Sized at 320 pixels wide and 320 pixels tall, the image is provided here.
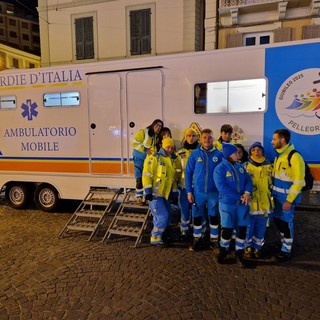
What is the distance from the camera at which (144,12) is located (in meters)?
15.8

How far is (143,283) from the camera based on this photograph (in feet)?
12.8

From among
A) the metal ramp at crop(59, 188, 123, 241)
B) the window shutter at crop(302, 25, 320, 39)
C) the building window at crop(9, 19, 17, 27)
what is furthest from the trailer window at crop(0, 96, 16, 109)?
the building window at crop(9, 19, 17, 27)

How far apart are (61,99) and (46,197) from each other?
214 cm

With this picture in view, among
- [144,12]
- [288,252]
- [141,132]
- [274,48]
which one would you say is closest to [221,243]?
[288,252]

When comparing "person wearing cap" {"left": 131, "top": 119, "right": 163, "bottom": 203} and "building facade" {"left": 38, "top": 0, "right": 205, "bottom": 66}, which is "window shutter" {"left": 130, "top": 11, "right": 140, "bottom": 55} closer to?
"building facade" {"left": 38, "top": 0, "right": 205, "bottom": 66}

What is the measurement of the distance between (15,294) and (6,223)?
304cm

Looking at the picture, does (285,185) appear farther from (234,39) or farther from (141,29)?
(141,29)

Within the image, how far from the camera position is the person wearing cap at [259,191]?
4316 millimetres

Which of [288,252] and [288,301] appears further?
[288,252]

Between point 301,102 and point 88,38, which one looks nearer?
point 301,102

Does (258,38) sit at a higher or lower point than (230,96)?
higher

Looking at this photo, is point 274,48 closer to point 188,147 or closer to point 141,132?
point 188,147

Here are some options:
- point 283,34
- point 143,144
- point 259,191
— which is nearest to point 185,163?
point 143,144

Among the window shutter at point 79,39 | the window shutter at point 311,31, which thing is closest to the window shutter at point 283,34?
the window shutter at point 311,31
